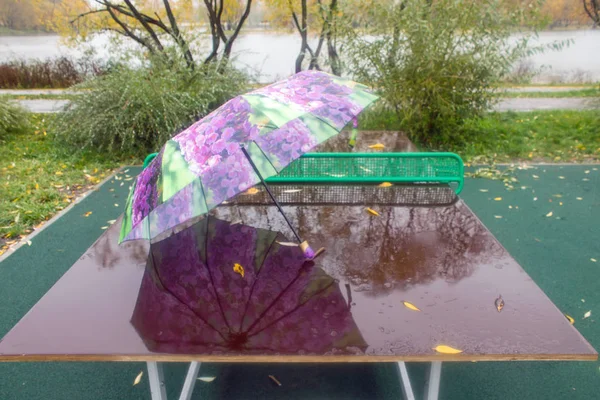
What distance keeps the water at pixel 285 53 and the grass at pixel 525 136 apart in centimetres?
486

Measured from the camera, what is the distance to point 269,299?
181cm

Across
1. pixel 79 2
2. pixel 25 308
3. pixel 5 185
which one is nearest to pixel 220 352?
pixel 25 308

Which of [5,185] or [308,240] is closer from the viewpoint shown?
[308,240]

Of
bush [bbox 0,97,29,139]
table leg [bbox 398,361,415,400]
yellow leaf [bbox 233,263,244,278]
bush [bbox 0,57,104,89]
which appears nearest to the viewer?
yellow leaf [bbox 233,263,244,278]

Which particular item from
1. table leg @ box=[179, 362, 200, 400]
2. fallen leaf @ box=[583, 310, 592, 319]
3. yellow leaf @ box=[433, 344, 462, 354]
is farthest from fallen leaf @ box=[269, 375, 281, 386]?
fallen leaf @ box=[583, 310, 592, 319]

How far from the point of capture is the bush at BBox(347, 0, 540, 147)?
6.22 metres

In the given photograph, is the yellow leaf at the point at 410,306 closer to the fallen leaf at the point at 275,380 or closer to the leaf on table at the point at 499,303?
the leaf on table at the point at 499,303

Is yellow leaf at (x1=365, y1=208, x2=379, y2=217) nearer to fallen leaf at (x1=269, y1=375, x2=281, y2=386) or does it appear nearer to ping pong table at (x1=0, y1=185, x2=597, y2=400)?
A: ping pong table at (x1=0, y1=185, x2=597, y2=400)

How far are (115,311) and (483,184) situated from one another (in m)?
4.83

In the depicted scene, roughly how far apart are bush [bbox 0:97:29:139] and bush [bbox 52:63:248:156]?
123 cm

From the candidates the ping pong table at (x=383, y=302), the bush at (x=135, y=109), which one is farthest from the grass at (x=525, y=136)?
the ping pong table at (x=383, y=302)

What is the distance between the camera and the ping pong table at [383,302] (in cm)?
150

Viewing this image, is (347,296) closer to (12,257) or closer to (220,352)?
(220,352)

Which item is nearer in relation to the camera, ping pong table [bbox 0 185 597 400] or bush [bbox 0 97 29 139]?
ping pong table [bbox 0 185 597 400]
